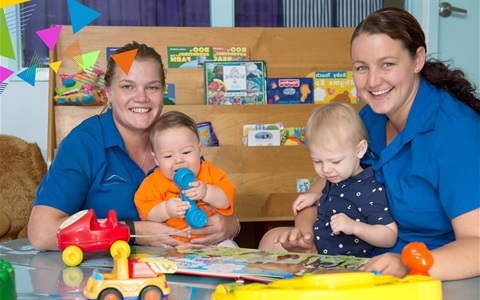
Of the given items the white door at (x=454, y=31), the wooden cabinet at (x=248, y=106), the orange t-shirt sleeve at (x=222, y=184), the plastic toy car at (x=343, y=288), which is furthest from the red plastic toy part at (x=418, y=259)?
the white door at (x=454, y=31)

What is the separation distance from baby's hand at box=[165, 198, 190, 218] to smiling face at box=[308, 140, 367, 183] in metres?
0.34

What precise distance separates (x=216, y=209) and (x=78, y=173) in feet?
1.23

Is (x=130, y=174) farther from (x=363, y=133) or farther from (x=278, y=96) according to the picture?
(x=278, y=96)

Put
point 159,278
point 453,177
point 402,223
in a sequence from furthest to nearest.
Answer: point 402,223, point 453,177, point 159,278

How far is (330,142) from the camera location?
1.54 m

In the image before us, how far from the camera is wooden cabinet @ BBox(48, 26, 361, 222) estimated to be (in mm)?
2914

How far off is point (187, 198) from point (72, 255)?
0.37m

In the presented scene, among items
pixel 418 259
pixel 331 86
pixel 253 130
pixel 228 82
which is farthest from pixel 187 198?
pixel 331 86

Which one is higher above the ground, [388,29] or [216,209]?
[388,29]

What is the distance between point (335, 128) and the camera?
1.54 metres

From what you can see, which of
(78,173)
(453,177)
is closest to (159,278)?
(453,177)

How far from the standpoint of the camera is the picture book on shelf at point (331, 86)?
314 cm

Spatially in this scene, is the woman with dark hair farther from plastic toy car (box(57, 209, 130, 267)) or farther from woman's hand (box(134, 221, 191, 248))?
plastic toy car (box(57, 209, 130, 267))

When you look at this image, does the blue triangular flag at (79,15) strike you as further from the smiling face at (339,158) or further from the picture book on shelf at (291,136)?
the picture book on shelf at (291,136)
